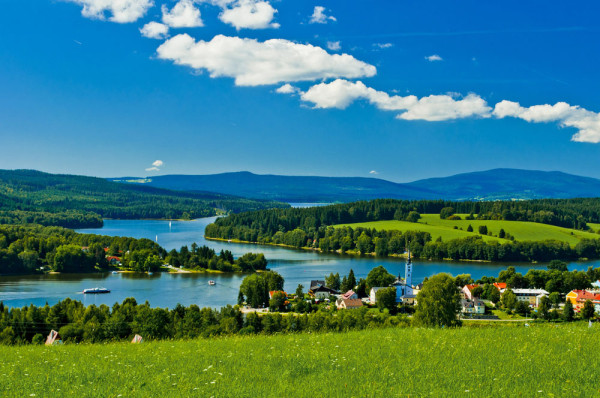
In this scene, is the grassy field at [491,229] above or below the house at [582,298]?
above

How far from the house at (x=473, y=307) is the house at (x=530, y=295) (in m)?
4.00

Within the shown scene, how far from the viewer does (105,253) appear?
49094mm

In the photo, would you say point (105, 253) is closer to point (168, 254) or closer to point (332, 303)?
point (168, 254)

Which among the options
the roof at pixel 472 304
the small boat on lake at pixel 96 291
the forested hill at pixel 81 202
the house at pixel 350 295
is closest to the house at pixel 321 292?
the house at pixel 350 295

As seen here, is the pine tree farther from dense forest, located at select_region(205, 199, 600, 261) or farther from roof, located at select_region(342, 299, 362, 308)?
dense forest, located at select_region(205, 199, 600, 261)

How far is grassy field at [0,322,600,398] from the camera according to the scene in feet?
14.0

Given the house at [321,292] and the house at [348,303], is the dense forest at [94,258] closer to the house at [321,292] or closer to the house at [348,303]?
the house at [321,292]

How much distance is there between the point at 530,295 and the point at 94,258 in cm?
3541

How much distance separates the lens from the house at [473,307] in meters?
28.9

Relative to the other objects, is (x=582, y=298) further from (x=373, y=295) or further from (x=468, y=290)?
(x=373, y=295)

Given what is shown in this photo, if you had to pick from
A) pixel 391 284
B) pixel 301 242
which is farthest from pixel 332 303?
pixel 301 242

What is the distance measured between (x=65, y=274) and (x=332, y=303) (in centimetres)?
2476

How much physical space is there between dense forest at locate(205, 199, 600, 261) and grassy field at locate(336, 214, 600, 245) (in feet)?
12.7

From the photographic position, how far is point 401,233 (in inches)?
2670
